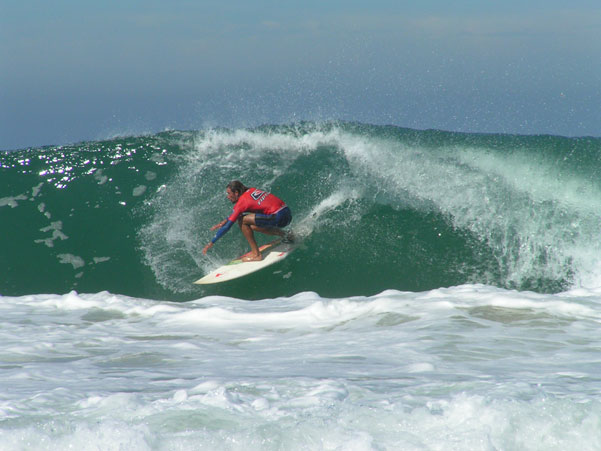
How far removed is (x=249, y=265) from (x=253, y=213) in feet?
2.26

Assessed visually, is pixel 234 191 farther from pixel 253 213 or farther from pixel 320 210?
pixel 320 210

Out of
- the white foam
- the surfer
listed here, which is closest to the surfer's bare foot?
the surfer

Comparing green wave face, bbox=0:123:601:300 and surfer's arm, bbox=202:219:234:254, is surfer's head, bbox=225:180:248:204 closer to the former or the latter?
surfer's arm, bbox=202:219:234:254

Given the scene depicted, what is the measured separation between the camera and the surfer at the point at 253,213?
8141 millimetres

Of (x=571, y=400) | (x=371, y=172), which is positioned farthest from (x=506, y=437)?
(x=371, y=172)

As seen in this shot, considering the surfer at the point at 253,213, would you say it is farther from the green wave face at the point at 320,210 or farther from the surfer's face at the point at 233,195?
the green wave face at the point at 320,210

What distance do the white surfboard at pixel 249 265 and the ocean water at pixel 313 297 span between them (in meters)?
0.15

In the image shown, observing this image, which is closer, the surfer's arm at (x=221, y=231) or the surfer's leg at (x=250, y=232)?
the surfer's arm at (x=221, y=231)

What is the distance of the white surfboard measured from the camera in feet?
26.3

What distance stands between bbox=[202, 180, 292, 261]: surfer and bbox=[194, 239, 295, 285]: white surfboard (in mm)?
107

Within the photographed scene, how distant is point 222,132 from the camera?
1201cm

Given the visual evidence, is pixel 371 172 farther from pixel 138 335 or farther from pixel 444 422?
pixel 444 422

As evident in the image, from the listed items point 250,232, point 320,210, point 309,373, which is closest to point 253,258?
point 250,232

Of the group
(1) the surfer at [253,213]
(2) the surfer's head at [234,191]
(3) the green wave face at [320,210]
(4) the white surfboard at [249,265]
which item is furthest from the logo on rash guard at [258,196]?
(3) the green wave face at [320,210]
